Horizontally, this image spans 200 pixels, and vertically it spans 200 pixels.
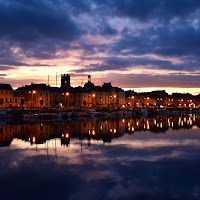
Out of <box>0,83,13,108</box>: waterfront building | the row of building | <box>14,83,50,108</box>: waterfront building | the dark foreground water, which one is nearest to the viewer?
the dark foreground water

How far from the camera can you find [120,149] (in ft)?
107

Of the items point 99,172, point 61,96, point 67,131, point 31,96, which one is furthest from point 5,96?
point 99,172

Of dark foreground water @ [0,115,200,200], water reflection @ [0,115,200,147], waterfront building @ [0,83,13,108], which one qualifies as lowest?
water reflection @ [0,115,200,147]

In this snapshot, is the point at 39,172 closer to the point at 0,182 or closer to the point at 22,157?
the point at 0,182

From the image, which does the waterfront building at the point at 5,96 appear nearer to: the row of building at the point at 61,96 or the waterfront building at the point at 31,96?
the row of building at the point at 61,96

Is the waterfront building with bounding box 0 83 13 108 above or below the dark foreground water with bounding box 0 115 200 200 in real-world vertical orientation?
above

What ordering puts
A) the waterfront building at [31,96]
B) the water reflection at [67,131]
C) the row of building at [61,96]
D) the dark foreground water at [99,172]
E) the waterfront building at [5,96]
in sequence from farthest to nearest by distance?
1. the waterfront building at [31,96]
2. the row of building at [61,96]
3. the waterfront building at [5,96]
4. the water reflection at [67,131]
5. the dark foreground water at [99,172]

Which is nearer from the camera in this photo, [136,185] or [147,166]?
[136,185]

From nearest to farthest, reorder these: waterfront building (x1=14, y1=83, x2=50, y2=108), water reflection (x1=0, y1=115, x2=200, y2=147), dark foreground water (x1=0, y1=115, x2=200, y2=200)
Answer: dark foreground water (x1=0, y1=115, x2=200, y2=200) < water reflection (x1=0, y1=115, x2=200, y2=147) < waterfront building (x1=14, y1=83, x2=50, y2=108)

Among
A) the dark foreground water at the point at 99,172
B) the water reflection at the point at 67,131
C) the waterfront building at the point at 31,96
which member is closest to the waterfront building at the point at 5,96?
the waterfront building at the point at 31,96

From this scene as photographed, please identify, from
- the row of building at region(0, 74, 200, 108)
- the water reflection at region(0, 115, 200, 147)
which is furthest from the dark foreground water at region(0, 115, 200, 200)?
the row of building at region(0, 74, 200, 108)

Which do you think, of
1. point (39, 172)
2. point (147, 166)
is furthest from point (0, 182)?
point (147, 166)

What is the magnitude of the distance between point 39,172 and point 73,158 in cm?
580

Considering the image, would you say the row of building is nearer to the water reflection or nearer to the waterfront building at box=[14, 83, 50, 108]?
the waterfront building at box=[14, 83, 50, 108]
